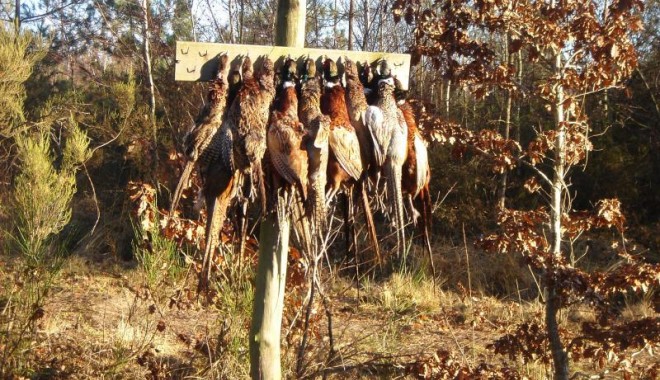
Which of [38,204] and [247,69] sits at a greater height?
[247,69]

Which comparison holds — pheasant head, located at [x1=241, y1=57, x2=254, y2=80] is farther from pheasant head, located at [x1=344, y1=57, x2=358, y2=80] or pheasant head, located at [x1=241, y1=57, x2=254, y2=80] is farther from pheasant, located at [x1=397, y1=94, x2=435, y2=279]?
pheasant, located at [x1=397, y1=94, x2=435, y2=279]

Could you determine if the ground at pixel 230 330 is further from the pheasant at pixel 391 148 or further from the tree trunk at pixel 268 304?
the pheasant at pixel 391 148

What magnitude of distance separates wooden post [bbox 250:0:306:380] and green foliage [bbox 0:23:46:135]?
7080mm

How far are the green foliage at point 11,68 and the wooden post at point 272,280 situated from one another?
708 centimetres

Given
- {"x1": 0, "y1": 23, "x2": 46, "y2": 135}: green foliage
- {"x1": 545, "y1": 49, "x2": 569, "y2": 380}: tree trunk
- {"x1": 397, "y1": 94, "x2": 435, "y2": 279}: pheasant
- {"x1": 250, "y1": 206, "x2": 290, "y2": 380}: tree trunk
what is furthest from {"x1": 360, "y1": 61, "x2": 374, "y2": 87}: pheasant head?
{"x1": 0, "y1": 23, "x2": 46, "y2": 135}: green foliage

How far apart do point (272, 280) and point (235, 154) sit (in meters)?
0.87

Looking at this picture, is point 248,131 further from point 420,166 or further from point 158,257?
point 158,257

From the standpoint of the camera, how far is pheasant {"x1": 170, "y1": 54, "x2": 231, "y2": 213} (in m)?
1.97

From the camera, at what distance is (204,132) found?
1978 mm

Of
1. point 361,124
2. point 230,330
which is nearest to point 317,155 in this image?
point 361,124

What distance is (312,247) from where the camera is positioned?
2209mm

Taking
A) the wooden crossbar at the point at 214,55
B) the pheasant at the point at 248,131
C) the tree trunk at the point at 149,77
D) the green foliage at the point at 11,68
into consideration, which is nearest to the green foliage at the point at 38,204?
the green foliage at the point at 11,68

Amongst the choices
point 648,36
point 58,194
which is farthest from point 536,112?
point 58,194

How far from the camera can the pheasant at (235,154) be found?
1.95 metres
